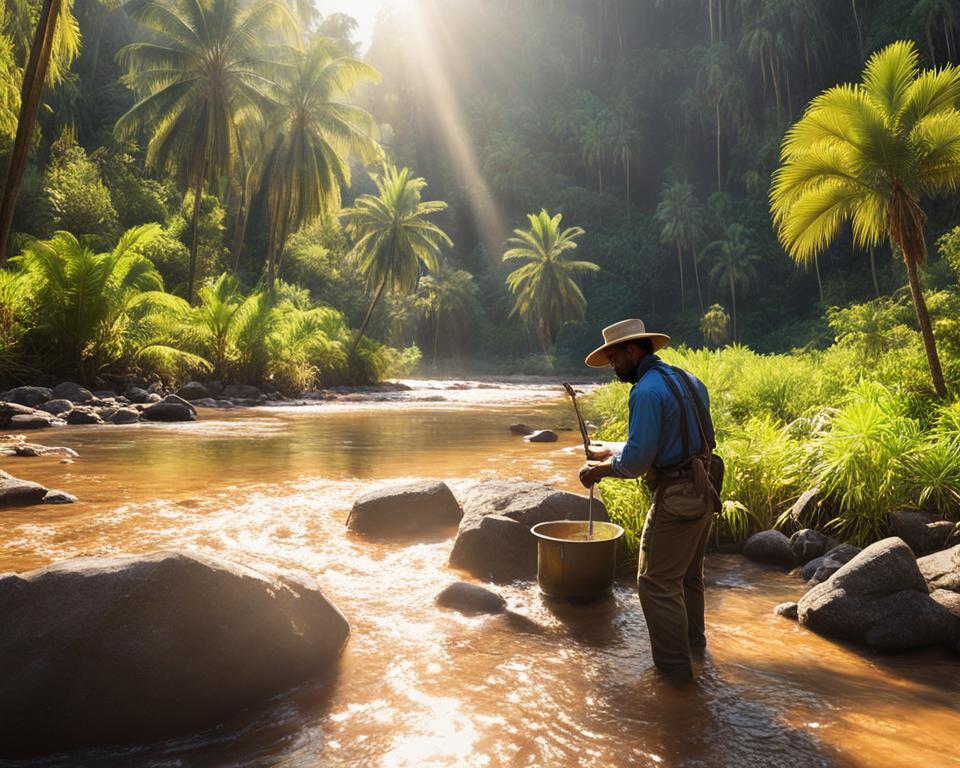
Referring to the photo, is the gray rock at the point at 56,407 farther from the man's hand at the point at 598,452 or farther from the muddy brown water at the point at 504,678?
the man's hand at the point at 598,452

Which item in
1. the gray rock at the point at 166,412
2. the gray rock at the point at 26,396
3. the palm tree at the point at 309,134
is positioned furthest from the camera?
the palm tree at the point at 309,134

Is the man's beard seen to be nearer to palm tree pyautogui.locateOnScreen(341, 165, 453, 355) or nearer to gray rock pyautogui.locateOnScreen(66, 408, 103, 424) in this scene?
gray rock pyautogui.locateOnScreen(66, 408, 103, 424)

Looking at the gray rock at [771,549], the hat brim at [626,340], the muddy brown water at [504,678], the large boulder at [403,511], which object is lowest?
the muddy brown water at [504,678]

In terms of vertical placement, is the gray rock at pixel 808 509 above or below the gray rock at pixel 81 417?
below

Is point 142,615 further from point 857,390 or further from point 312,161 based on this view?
point 312,161

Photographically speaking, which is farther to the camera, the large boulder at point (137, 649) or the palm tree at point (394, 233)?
the palm tree at point (394, 233)

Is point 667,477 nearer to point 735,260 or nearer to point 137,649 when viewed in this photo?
point 137,649

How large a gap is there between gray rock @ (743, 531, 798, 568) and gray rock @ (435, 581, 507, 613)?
8.41ft

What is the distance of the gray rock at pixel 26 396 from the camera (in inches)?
566

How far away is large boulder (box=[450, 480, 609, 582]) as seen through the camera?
Result: 5309mm

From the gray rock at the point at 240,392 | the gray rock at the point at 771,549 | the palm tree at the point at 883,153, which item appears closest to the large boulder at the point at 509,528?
the gray rock at the point at 771,549

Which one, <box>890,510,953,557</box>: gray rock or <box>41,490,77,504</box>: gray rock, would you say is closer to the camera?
<box>890,510,953,557</box>: gray rock

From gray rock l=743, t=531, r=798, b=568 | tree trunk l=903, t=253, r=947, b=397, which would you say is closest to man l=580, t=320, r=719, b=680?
gray rock l=743, t=531, r=798, b=568

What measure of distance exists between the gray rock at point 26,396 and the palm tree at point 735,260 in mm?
45097
